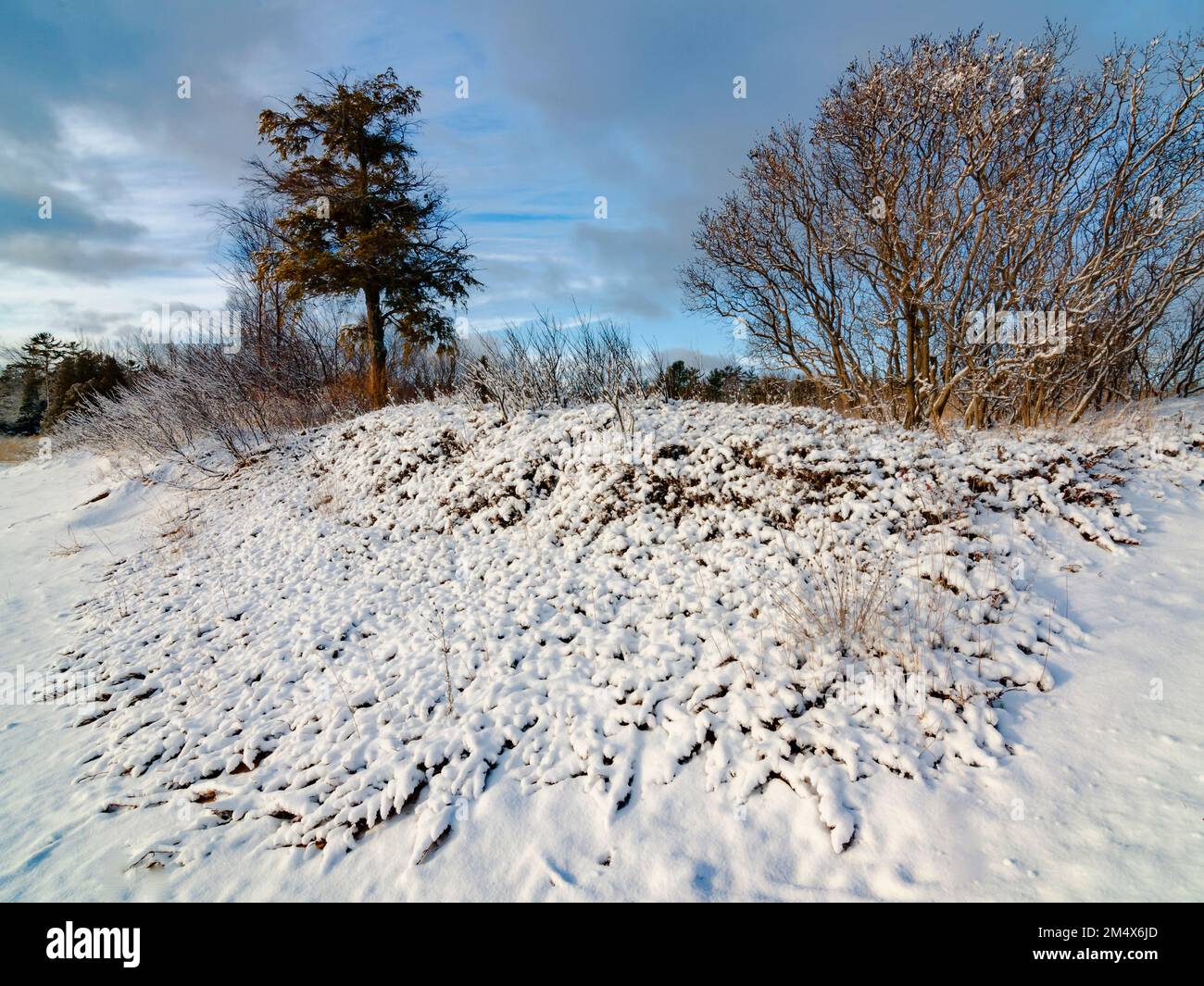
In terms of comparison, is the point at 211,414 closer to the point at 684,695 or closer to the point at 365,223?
the point at 365,223

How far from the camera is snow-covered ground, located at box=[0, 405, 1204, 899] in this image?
9.38 ft

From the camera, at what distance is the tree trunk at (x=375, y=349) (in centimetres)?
1727

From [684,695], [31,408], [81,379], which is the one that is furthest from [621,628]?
[31,408]

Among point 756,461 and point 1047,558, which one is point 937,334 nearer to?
point 756,461

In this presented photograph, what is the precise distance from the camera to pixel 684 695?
391cm

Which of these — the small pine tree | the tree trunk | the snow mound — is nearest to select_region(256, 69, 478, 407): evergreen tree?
the tree trunk

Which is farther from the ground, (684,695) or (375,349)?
(375,349)

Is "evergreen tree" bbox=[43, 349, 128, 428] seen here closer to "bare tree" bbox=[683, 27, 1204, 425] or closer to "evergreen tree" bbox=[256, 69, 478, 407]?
"evergreen tree" bbox=[256, 69, 478, 407]

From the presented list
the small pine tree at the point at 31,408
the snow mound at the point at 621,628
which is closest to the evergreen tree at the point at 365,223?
the snow mound at the point at 621,628

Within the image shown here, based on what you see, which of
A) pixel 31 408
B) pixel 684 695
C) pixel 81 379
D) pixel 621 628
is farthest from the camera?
pixel 31 408

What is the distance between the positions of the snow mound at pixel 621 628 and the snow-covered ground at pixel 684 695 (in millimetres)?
29

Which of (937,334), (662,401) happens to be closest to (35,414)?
(662,401)

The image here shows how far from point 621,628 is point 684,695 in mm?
1120

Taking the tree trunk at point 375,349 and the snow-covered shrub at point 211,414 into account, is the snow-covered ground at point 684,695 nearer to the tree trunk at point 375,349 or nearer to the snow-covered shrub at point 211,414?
the snow-covered shrub at point 211,414
